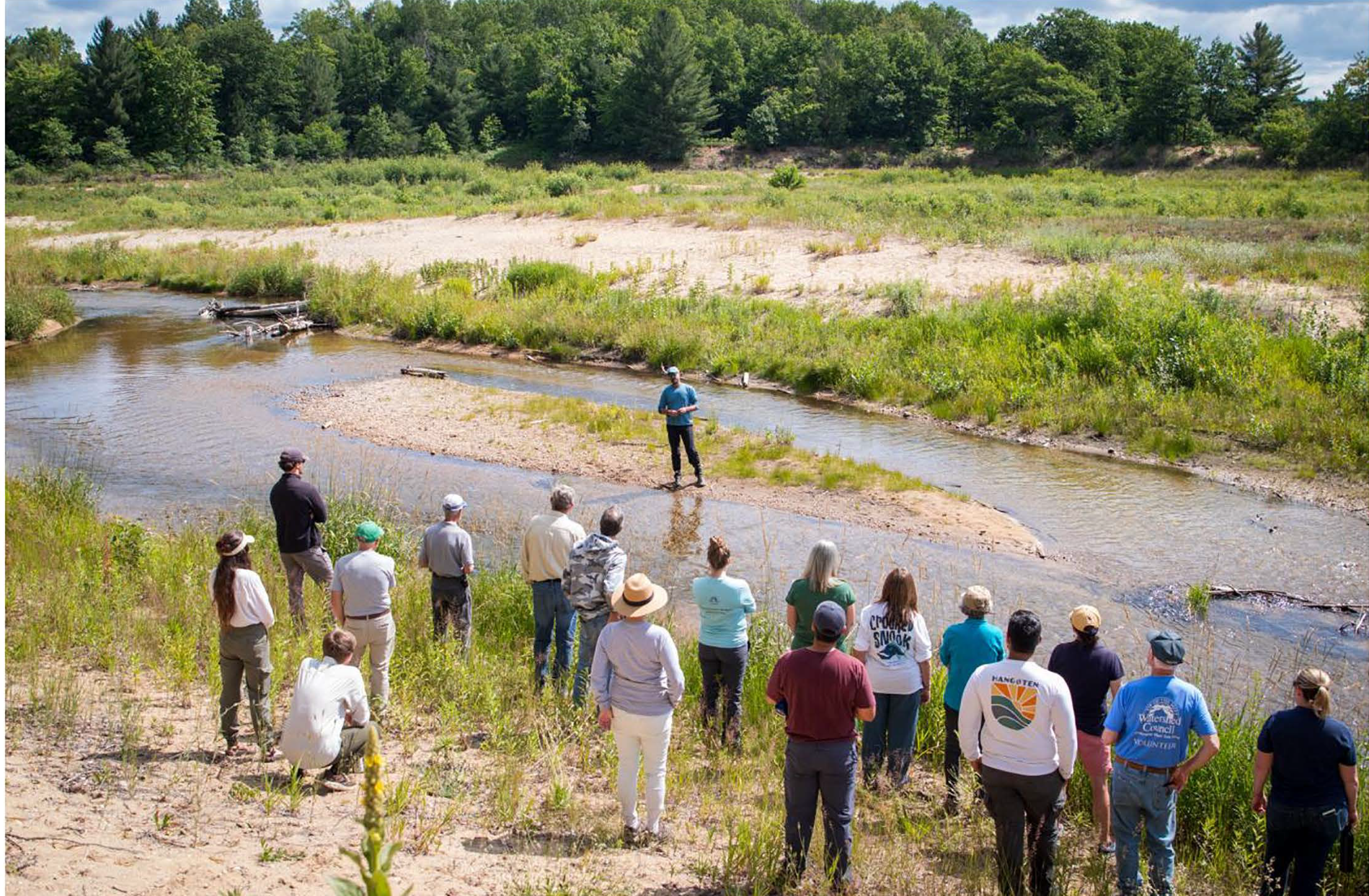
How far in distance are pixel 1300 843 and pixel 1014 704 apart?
2246 mm

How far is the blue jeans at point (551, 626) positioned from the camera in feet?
33.4

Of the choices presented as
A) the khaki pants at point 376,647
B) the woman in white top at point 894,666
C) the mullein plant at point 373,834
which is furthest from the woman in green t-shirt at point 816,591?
the mullein plant at point 373,834

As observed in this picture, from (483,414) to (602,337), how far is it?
7.60m

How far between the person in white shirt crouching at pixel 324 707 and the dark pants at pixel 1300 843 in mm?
6265

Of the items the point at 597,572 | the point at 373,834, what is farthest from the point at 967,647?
the point at 373,834

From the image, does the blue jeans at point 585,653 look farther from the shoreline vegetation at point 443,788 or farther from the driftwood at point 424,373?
the driftwood at point 424,373

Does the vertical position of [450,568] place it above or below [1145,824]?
above

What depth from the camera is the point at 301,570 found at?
38.1ft

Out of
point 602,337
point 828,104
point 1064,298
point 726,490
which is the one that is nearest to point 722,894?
point 726,490

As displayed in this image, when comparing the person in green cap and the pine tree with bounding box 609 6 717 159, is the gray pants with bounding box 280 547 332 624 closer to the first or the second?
the person in green cap

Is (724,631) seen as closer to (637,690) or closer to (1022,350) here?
(637,690)

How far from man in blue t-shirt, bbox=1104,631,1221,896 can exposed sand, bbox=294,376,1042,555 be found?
8876 millimetres

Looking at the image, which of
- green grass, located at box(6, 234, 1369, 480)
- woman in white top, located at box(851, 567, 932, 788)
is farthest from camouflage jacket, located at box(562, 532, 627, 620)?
green grass, located at box(6, 234, 1369, 480)

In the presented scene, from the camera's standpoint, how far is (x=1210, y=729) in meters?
6.88
